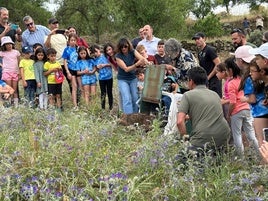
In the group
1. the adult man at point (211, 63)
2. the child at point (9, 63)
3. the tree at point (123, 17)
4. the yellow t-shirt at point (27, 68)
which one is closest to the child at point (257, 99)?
the adult man at point (211, 63)

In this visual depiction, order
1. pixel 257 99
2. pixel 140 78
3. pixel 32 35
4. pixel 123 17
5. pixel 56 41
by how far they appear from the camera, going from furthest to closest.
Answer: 1. pixel 123 17
2. pixel 56 41
3. pixel 32 35
4. pixel 140 78
5. pixel 257 99

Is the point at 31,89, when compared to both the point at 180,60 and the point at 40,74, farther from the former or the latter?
the point at 180,60

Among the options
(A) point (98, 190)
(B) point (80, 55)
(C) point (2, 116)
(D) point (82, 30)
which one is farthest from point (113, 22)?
(A) point (98, 190)

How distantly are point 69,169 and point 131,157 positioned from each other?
0.77m

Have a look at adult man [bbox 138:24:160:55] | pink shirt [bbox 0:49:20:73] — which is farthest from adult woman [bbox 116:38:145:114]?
pink shirt [bbox 0:49:20:73]

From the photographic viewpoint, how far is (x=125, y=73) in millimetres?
7277

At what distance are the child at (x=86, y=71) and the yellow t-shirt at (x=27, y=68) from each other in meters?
0.86

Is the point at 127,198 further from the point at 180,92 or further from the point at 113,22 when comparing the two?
the point at 113,22

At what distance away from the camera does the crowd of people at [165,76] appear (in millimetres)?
4656

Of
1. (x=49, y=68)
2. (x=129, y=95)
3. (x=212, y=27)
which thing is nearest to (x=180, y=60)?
(x=129, y=95)

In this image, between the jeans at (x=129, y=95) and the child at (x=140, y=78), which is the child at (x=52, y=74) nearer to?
the jeans at (x=129, y=95)

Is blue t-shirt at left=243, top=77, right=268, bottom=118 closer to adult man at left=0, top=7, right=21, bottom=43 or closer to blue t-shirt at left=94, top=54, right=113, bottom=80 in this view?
blue t-shirt at left=94, top=54, right=113, bottom=80

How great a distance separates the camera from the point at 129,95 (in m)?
7.27

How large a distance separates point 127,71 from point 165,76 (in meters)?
0.78
